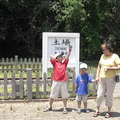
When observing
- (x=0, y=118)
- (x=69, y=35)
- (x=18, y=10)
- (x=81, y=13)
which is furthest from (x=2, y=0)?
(x=0, y=118)

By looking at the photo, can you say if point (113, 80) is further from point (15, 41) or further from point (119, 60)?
point (15, 41)

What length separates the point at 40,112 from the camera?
6.35 m

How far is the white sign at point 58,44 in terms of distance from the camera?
7980 mm

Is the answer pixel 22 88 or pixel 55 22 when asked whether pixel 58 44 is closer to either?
pixel 22 88

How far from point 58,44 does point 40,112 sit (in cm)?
246

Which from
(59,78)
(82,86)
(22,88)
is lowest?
(22,88)

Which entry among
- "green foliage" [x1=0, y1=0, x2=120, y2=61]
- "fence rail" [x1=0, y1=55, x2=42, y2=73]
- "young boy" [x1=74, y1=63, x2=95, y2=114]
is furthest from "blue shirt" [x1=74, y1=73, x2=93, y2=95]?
"green foliage" [x1=0, y1=0, x2=120, y2=61]

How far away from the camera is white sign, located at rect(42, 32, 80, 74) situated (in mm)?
7980

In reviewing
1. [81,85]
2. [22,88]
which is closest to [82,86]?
[81,85]

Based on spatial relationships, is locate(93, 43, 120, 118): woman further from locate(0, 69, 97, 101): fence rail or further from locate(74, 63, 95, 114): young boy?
locate(0, 69, 97, 101): fence rail

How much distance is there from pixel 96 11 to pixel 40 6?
391 centimetres

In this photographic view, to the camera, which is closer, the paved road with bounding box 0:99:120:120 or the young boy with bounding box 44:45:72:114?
the paved road with bounding box 0:99:120:120

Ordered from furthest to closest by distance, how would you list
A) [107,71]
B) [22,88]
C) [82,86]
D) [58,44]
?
[58,44] < [22,88] < [82,86] < [107,71]

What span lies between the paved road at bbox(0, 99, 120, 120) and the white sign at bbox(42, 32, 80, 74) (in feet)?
4.62
